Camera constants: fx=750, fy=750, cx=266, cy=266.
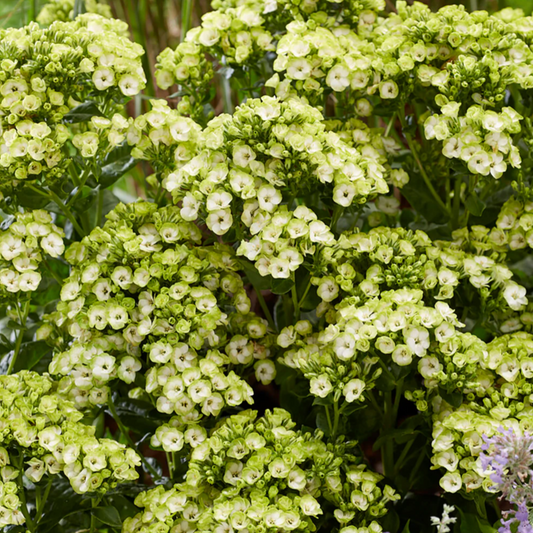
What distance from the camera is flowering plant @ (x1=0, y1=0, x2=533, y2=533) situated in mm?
846

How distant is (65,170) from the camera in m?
0.98

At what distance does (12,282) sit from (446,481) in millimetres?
577

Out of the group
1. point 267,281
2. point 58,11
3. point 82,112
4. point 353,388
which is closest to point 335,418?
point 353,388

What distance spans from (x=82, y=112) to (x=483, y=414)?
2.09ft

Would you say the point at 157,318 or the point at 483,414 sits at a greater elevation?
the point at 157,318

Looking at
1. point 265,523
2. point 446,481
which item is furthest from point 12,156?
point 446,481

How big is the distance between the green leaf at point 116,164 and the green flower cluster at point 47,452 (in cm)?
32

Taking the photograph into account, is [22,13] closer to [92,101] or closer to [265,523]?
[92,101]

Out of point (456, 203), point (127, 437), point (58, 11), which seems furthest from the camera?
point (58, 11)

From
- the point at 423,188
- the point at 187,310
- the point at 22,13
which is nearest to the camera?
the point at 187,310

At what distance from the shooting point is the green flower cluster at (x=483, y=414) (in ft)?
2.67

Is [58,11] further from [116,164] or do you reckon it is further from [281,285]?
[281,285]

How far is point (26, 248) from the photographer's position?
964mm

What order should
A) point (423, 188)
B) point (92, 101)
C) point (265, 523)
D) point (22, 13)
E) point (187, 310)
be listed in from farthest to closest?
point (22, 13), point (423, 188), point (92, 101), point (187, 310), point (265, 523)
